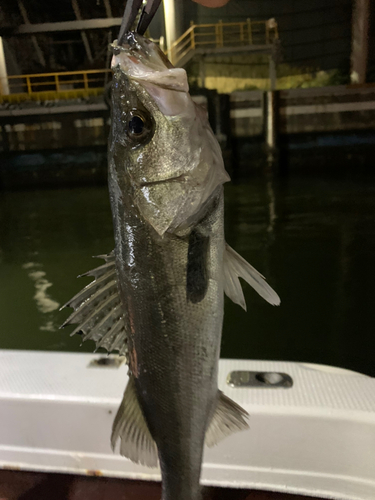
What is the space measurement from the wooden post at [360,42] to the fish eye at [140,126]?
733 inches

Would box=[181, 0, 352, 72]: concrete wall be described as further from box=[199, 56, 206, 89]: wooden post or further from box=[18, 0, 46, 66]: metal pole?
box=[18, 0, 46, 66]: metal pole

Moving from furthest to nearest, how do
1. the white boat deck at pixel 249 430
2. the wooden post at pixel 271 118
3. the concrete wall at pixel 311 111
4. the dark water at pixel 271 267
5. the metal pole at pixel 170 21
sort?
1. the metal pole at pixel 170 21
2. the wooden post at pixel 271 118
3. the concrete wall at pixel 311 111
4. the dark water at pixel 271 267
5. the white boat deck at pixel 249 430

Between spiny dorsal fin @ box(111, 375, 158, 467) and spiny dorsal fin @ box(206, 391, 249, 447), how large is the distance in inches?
7.1

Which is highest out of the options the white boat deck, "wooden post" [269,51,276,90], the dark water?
"wooden post" [269,51,276,90]

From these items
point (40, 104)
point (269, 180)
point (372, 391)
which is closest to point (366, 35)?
point (269, 180)

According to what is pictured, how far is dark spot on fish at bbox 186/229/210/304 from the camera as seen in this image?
109cm

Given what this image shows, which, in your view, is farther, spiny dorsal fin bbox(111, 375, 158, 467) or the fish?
spiny dorsal fin bbox(111, 375, 158, 467)

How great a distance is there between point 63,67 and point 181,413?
959 inches

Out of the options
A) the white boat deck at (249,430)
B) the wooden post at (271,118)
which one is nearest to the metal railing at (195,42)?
the wooden post at (271,118)

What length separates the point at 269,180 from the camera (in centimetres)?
1451

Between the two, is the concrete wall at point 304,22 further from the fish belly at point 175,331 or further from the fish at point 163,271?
the fish belly at point 175,331

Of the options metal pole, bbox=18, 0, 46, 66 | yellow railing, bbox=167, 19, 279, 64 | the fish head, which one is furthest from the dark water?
metal pole, bbox=18, 0, 46, 66

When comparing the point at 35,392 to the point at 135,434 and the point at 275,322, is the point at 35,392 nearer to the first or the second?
the point at 135,434

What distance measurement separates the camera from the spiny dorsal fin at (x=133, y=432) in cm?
117
